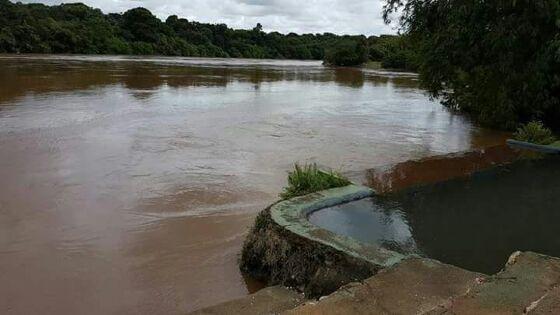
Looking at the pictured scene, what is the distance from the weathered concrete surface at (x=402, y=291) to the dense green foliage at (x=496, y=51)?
8.69 metres

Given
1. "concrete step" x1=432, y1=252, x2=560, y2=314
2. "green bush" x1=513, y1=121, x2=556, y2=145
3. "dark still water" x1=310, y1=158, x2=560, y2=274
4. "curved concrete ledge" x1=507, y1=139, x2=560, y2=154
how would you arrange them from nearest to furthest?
"concrete step" x1=432, y1=252, x2=560, y2=314 → "dark still water" x1=310, y1=158, x2=560, y2=274 → "curved concrete ledge" x1=507, y1=139, x2=560, y2=154 → "green bush" x1=513, y1=121, x2=556, y2=145

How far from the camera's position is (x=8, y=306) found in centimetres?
469

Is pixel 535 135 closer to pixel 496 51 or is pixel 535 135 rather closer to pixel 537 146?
pixel 537 146

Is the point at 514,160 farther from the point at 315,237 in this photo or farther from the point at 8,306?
the point at 8,306

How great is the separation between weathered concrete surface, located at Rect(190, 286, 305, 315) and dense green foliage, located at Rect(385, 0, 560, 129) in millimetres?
8741

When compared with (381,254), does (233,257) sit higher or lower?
lower

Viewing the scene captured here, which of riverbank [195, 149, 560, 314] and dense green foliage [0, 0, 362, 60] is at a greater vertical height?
dense green foliage [0, 0, 362, 60]

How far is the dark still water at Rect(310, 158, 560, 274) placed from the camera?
15.7ft

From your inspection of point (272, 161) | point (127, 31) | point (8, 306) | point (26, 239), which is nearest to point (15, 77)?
point (272, 161)

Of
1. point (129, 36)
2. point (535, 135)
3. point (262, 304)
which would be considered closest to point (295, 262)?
point (262, 304)

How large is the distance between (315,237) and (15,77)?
25151 mm

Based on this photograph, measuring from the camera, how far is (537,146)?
1041 centimetres

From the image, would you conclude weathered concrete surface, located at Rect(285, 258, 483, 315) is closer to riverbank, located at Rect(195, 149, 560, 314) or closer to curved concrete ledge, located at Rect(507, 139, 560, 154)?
riverbank, located at Rect(195, 149, 560, 314)

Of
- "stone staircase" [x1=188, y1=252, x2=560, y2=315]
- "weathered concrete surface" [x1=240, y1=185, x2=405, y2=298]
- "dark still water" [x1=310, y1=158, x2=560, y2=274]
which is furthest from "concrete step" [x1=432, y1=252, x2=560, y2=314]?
"weathered concrete surface" [x1=240, y1=185, x2=405, y2=298]
